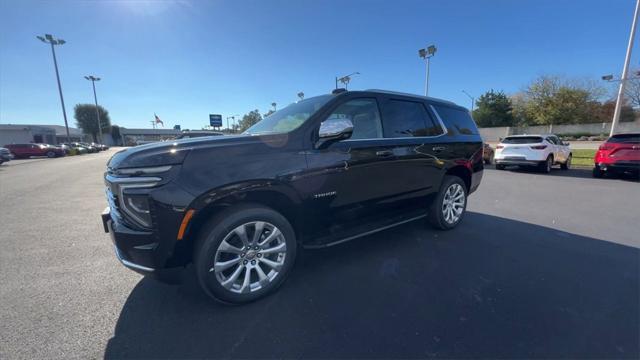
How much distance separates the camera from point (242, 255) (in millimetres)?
2387

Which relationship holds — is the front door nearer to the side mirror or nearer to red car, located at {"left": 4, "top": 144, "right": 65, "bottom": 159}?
the side mirror

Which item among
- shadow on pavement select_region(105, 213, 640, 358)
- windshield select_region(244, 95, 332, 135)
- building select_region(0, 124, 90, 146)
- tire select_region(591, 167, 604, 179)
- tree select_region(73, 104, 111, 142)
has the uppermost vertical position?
tree select_region(73, 104, 111, 142)

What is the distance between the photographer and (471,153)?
14.6ft

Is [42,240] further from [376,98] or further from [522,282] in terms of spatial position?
[522,282]

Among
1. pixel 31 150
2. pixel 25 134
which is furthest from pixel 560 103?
pixel 25 134

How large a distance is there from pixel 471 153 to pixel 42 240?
6.79 metres

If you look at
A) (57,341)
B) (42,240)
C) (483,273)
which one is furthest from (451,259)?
(42,240)

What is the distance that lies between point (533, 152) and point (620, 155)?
222 cm

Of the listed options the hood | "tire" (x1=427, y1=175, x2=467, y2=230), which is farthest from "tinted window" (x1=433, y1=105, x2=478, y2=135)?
the hood

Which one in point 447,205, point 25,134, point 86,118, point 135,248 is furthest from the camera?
point 86,118

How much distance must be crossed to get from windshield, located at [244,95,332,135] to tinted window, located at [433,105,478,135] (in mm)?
1970

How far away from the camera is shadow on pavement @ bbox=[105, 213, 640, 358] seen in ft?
6.31

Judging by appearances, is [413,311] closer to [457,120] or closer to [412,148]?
[412,148]

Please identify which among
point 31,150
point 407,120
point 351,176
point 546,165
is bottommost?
point 546,165
